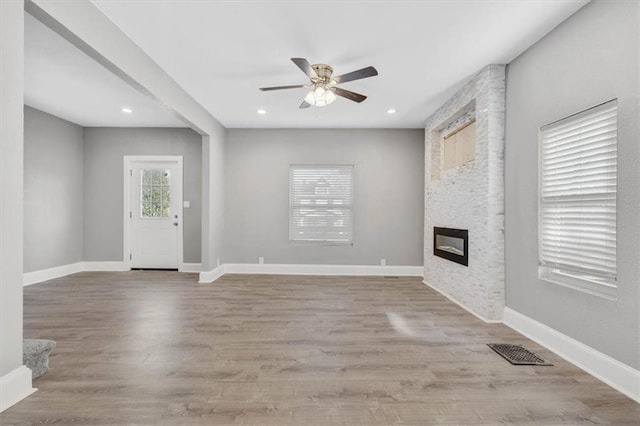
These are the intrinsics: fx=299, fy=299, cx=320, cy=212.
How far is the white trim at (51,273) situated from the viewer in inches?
195

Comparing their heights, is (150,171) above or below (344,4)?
below

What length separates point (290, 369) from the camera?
2316mm

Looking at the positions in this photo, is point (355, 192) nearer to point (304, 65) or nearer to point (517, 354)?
point (304, 65)

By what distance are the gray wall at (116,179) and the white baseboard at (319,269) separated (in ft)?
2.95

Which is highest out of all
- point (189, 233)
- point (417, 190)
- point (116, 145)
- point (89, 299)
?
point (116, 145)

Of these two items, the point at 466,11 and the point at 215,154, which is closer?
the point at 466,11

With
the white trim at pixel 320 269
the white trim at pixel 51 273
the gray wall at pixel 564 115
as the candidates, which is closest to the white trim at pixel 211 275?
the white trim at pixel 320 269

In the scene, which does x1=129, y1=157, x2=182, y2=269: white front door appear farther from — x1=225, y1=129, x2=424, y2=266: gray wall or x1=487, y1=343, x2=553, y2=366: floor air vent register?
x1=487, y1=343, x2=553, y2=366: floor air vent register

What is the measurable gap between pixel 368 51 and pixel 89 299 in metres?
4.80

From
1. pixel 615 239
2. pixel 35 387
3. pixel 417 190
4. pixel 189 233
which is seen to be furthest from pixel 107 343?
pixel 417 190

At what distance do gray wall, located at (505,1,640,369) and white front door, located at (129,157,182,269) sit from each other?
5.72 metres

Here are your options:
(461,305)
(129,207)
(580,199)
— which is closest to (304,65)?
(580,199)

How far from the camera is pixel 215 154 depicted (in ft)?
18.0

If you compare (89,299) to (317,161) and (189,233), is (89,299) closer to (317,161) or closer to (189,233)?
(189,233)
